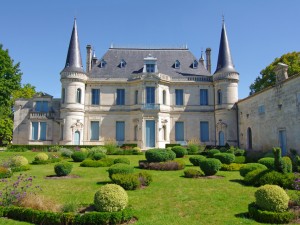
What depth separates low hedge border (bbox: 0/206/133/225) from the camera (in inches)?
318

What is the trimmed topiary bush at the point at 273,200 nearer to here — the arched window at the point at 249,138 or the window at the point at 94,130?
the arched window at the point at 249,138

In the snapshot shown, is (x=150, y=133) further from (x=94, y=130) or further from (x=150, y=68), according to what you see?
(x=150, y=68)

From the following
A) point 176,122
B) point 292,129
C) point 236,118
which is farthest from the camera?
point 176,122

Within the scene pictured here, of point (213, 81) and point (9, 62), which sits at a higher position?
point (9, 62)

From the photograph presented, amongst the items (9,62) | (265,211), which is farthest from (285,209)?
(9,62)

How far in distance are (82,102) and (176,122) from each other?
36.6ft

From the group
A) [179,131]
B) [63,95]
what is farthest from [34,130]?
[179,131]

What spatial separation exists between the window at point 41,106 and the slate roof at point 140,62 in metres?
6.32

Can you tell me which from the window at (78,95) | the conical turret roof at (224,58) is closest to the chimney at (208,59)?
the conical turret roof at (224,58)

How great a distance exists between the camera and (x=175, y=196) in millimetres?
11336

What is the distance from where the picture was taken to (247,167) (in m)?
14.7

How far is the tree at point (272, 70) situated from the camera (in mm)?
33125

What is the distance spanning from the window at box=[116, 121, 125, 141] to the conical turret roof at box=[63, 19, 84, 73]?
24.3 feet

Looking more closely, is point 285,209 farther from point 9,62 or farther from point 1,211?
point 9,62
